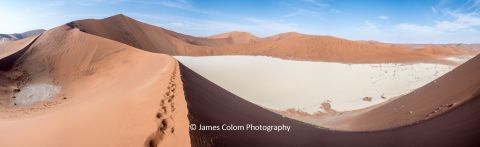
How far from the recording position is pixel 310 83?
773 inches

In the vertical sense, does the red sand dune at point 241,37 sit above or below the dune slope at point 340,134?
above

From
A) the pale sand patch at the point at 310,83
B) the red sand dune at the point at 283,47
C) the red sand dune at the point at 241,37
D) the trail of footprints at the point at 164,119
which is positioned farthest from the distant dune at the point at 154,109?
the red sand dune at the point at 241,37

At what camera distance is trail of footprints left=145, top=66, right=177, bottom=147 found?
3748mm

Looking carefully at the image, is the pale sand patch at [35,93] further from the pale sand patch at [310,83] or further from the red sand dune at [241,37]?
the red sand dune at [241,37]

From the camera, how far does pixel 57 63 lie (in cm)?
1569

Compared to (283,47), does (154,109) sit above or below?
below

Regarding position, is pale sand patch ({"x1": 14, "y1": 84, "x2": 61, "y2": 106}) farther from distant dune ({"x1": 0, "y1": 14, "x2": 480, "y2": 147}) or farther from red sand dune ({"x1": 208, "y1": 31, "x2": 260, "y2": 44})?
red sand dune ({"x1": 208, "y1": 31, "x2": 260, "y2": 44})

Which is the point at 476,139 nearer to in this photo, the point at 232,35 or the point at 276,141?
the point at 276,141

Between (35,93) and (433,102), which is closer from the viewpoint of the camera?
(433,102)

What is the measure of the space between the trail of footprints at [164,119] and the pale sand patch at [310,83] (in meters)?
10.1

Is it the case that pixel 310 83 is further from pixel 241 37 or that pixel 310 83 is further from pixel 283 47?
pixel 241 37

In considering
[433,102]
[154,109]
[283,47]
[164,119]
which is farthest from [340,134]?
[283,47]

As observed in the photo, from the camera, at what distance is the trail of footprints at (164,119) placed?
3748mm

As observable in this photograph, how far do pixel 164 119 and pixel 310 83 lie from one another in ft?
53.0
